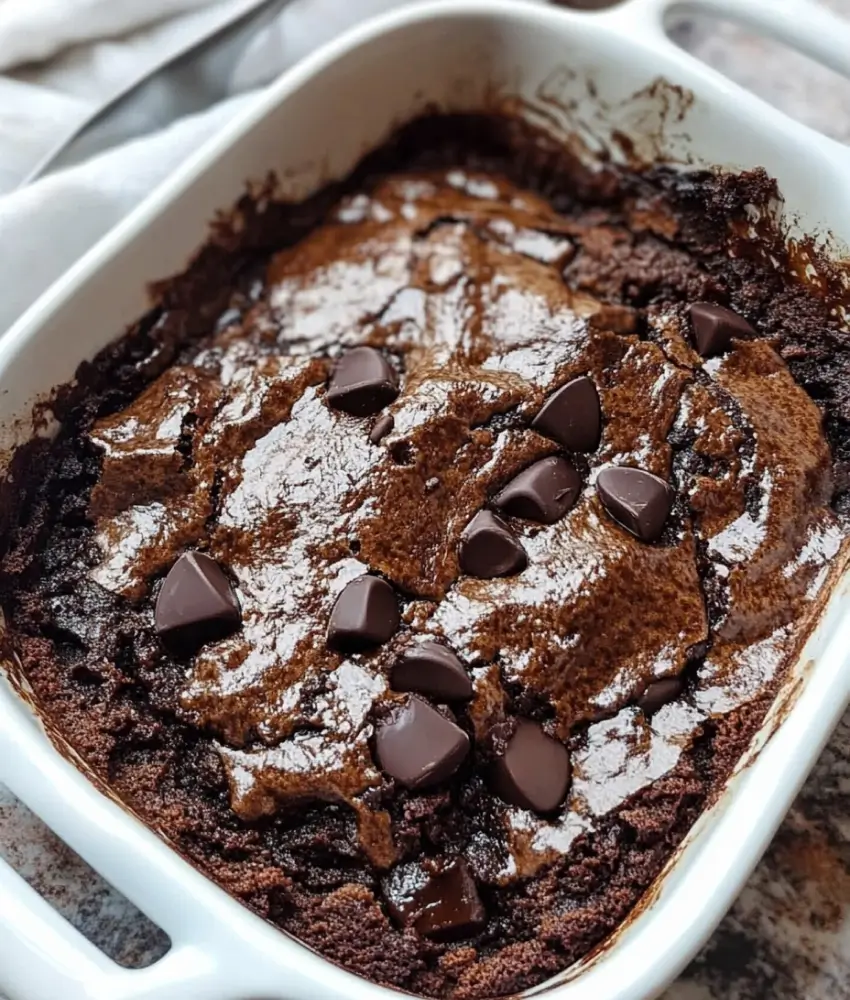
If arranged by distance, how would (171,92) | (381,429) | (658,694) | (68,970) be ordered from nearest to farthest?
(68,970), (658,694), (381,429), (171,92)

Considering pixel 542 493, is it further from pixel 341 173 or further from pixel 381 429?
pixel 341 173

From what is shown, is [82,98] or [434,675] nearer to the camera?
[434,675]

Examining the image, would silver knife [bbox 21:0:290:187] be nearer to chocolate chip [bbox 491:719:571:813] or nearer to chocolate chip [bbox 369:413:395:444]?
chocolate chip [bbox 369:413:395:444]

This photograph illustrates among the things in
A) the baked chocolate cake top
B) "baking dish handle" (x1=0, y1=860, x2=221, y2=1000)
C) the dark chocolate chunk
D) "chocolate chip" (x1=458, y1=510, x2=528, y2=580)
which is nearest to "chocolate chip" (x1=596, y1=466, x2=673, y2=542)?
the baked chocolate cake top

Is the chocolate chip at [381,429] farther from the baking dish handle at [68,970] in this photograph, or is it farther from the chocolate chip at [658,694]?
the baking dish handle at [68,970]

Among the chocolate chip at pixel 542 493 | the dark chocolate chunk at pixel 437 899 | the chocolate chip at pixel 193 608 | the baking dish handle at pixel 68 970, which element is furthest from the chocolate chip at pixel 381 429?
the baking dish handle at pixel 68 970

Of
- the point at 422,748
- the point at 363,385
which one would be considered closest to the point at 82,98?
the point at 363,385

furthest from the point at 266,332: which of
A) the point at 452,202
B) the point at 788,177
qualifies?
the point at 788,177
